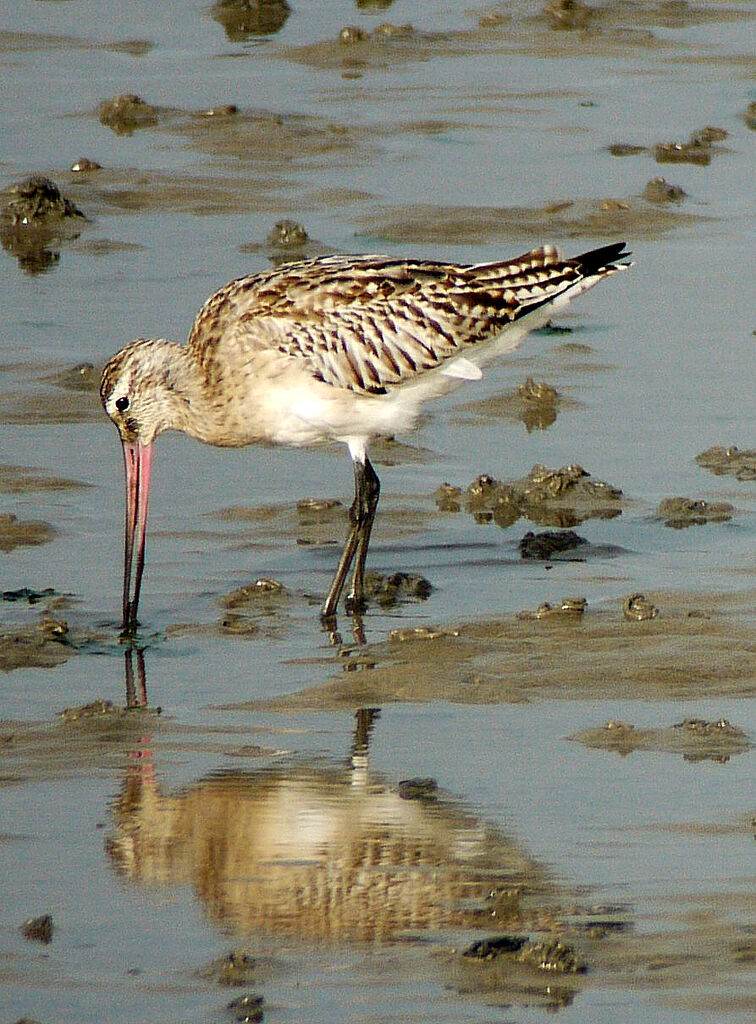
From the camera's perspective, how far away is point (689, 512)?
346 inches

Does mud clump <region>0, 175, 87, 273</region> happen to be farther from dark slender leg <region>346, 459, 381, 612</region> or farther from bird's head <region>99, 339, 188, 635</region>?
dark slender leg <region>346, 459, 381, 612</region>

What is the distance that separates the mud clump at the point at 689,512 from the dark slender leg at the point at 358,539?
3.91 ft

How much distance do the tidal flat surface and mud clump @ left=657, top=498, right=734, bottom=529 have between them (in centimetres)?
2

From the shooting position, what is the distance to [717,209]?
43.8 feet

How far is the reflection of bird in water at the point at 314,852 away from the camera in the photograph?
5.24 meters

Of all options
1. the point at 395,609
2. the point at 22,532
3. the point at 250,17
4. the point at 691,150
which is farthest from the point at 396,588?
the point at 250,17

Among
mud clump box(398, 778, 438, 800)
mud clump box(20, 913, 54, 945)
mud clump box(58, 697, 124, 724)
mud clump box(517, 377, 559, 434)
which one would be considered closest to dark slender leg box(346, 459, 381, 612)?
mud clump box(58, 697, 124, 724)

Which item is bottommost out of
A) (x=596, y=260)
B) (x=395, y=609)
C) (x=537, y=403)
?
(x=395, y=609)

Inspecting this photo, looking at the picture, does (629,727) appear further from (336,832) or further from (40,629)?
(40,629)

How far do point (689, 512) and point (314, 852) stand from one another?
3547mm

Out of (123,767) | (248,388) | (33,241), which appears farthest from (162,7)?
(123,767)

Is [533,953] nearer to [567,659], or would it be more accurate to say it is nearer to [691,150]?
[567,659]

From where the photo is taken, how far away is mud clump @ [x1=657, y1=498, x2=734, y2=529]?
8766 millimetres

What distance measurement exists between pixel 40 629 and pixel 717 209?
7.11 meters
